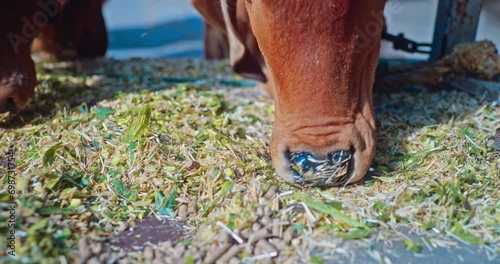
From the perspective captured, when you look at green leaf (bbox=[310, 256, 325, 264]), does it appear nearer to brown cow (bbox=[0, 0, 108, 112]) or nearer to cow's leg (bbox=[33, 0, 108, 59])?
brown cow (bbox=[0, 0, 108, 112])

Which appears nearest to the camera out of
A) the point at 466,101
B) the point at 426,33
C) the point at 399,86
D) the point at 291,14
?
the point at 291,14

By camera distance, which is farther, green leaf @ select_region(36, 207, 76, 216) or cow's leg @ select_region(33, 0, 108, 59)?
cow's leg @ select_region(33, 0, 108, 59)

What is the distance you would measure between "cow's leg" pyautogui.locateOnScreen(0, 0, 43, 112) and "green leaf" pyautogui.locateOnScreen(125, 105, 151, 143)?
0.57 metres

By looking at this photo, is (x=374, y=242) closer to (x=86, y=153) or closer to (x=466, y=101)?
(x=86, y=153)

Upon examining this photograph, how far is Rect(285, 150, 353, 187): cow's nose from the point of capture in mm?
1752

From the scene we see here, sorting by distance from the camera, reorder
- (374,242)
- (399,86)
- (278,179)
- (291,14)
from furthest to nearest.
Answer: (399,86) < (278,179) < (291,14) < (374,242)

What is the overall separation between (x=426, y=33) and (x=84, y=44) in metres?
3.18

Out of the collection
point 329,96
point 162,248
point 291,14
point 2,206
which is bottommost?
point 162,248

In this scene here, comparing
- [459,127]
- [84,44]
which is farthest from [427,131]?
[84,44]

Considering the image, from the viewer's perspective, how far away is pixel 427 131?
86.0 inches

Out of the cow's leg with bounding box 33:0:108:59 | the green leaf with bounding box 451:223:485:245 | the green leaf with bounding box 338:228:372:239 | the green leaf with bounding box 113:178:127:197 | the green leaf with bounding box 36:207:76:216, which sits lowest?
the green leaf with bounding box 451:223:485:245

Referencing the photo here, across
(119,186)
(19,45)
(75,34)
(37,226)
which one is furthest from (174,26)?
(37,226)

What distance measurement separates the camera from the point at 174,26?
5914 millimetres

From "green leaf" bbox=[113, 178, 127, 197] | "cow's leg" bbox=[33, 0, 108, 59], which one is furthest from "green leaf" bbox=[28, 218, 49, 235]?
"cow's leg" bbox=[33, 0, 108, 59]
